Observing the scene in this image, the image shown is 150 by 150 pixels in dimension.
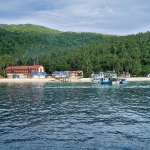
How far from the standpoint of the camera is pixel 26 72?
153 m

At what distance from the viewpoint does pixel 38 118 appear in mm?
27812

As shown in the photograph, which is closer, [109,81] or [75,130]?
[75,130]

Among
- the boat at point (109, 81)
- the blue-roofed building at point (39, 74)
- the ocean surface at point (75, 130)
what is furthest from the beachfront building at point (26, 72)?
the ocean surface at point (75, 130)

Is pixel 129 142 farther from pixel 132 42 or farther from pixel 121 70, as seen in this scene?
pixel 132 42

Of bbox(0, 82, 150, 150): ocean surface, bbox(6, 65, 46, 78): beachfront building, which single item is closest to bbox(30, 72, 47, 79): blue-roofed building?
bbox(6, 65, 46, 78): beachfront building

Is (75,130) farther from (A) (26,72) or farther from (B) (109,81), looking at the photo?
(A) (26,72)

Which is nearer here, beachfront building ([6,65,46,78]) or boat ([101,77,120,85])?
boat ([101,77,120,85])

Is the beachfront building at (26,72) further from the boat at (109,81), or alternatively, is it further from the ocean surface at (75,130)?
the ocean surface at (75,130)

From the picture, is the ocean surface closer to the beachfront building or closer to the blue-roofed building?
the blue-roofed building

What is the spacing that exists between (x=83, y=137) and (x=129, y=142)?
3505mm

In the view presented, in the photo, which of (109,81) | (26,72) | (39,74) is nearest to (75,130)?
(109,81)

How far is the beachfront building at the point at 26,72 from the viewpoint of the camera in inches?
5699

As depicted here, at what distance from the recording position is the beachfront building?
14475 cm

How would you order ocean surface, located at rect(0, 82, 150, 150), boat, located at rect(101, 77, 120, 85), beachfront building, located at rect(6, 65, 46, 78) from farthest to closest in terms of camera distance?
beachfront building, located at rect(6, 65, 46, 78)
boat, located at rect(101, 77, 120, 85)
ocean surface, located at rect(0, 82, 150, 150)
